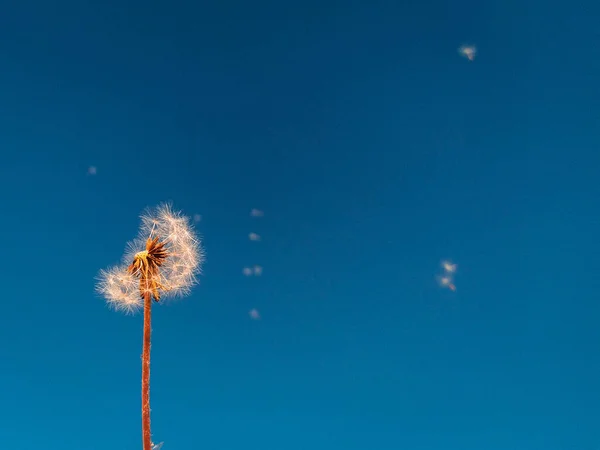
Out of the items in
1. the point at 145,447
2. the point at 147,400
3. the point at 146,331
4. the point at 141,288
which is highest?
the point at 141,288

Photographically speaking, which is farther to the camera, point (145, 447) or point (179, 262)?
point (179, 262)

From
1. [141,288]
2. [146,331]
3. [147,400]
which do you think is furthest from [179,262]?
[147,400]

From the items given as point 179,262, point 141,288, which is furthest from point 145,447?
point 179,262

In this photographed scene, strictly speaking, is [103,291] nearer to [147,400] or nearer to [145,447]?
[147,400]

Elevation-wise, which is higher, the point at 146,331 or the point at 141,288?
the point at 141,288

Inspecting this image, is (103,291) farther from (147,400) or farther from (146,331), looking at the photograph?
(147,400)

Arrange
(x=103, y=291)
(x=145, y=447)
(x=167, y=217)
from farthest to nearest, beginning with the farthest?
(x=167, y=217), (x=103, y=291), (x=145, y=447)

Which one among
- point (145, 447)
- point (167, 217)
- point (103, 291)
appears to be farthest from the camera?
point (167, 217)
